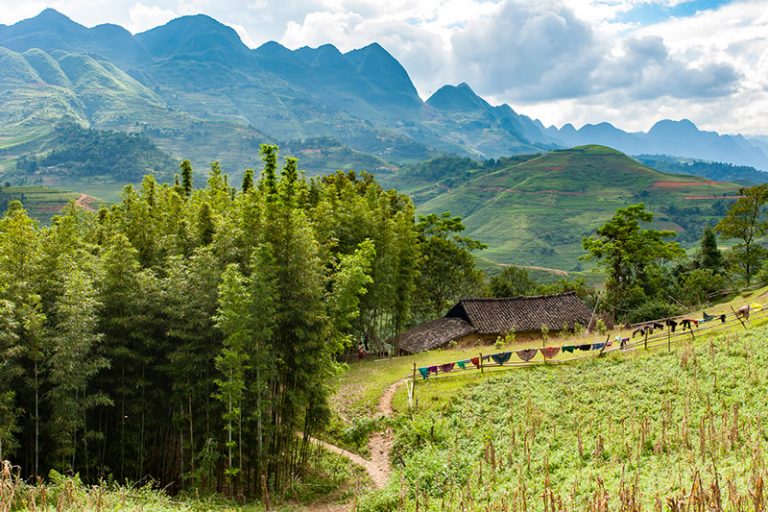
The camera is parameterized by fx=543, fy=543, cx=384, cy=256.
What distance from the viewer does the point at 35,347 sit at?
44.0 ft

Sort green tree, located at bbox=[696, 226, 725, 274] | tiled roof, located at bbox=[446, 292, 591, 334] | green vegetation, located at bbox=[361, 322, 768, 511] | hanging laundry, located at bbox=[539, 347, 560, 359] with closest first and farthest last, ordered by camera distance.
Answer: green vegetation, located at bbox=[361, 322, 768, 511] → hanging laundry, located at bbox=[539, 347, 560, 359] → tiled roof, located at bbox=[446, 292, 591, 334] → green tree, located at bbox=[696, 226, 725, 274]

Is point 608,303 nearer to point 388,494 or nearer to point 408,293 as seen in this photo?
point 408,293

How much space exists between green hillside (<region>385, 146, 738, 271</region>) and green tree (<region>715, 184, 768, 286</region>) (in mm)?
76546

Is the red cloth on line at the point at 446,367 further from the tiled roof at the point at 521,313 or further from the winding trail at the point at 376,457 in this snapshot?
the tiled roof at the point at 521,313

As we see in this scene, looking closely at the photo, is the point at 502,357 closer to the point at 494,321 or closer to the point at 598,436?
the point at 494,321

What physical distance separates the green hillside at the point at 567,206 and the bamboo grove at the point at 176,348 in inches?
4257

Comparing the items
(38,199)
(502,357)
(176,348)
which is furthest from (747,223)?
(38,199)

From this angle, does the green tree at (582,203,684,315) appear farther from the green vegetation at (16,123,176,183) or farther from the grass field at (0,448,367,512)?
the green vegetation at (16,123,176,183)

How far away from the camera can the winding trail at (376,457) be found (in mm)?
16016

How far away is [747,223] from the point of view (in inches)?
1730

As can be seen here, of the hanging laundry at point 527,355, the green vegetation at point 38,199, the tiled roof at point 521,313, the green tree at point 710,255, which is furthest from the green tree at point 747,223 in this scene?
the green vegetation at point 38,199

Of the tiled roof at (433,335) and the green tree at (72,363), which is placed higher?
the green tree at (72,363)

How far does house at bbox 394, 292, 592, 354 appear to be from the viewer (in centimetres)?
3412

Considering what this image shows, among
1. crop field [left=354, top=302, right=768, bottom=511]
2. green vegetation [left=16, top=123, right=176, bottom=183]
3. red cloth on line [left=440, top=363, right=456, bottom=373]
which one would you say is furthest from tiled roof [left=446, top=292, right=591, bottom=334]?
green vegetation [left=16, top=123, right=176, bottom=183]
